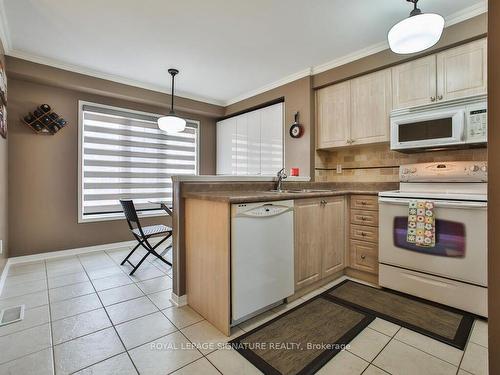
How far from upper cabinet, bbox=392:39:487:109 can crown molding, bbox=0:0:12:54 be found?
3793 millimetres

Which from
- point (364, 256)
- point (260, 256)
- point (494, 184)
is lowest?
point (364, 256)

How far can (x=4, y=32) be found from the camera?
98.2 inches

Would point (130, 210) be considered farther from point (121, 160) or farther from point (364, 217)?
point (364, 217)

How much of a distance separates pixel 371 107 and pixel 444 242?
5.39 feet

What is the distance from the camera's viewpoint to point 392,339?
65.2 inches

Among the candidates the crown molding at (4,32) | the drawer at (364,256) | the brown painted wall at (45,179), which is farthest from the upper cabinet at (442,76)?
the brown painted wall at (45,179)

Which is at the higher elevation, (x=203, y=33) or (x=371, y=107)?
(x=203, y=33)

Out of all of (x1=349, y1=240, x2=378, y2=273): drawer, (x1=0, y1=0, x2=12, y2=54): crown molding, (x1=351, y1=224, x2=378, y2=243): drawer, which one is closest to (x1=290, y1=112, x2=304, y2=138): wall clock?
(x1=351, y1=224, x2=378, y2=243): drawer

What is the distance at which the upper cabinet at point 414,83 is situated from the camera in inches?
96.9

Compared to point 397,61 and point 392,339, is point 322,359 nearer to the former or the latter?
point 392,339

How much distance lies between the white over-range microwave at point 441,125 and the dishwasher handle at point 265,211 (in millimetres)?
1523

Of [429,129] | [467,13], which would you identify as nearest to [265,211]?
[429,129]

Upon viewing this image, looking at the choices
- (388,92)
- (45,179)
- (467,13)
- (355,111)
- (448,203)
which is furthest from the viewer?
(45,179)

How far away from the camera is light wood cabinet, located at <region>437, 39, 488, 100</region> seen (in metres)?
2.18
